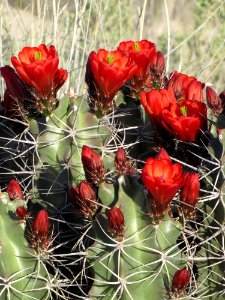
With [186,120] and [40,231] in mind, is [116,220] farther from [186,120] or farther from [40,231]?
[186,120]

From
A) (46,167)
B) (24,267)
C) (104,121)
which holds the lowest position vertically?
(24,267)

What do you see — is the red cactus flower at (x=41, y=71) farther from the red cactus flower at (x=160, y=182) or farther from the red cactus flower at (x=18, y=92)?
the red cactus flower at (x=160, y=182)

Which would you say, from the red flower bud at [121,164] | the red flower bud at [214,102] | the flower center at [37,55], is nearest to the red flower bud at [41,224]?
the red flower bud at [121,164]

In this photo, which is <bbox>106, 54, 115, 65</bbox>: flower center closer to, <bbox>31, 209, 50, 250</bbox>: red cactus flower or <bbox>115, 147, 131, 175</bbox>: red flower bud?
<bbox>115, 147, 131, 175</bbox>: red flower bud

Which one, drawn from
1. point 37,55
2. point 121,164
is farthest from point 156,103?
point 37,55

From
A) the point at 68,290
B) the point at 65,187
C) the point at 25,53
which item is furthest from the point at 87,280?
the point at 25,53

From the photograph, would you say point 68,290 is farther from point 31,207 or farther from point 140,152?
point 140,152
